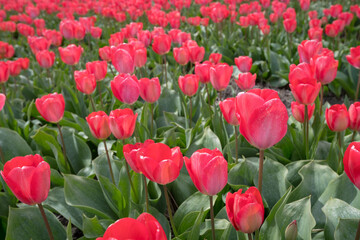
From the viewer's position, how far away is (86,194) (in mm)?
1728

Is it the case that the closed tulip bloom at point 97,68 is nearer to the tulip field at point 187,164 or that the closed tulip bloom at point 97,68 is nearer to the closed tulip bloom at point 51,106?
the tulip field at point 187,164

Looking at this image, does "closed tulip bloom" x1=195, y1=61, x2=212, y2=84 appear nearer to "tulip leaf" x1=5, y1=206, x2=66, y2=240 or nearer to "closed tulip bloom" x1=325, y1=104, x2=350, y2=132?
"closed tulip bloom" x1=325, y1=104, x2=350, y2=132

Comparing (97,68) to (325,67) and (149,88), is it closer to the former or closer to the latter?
(149,88)

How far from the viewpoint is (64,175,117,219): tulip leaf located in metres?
1.64

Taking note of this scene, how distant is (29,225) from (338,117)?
4.60 ft

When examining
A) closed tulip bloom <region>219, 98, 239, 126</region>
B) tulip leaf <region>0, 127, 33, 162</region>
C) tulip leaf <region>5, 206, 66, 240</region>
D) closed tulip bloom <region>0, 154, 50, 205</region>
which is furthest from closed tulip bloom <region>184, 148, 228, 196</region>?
tulip leaf <region>0, 127, 33, 162</region>

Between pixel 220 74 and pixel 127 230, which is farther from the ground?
pixel 127 230

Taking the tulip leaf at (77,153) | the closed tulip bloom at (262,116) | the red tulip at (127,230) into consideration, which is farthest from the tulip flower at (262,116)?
the tulip leaf at (77,153)

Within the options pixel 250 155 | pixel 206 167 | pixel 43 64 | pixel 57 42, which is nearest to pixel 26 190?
pixel 206 167

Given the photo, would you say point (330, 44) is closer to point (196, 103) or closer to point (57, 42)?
point (196, 103)

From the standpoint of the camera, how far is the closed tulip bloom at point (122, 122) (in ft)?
4.67

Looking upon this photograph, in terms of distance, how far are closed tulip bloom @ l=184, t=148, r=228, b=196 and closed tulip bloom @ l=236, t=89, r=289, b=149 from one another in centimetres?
12

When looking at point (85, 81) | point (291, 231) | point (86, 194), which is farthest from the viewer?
point (85, 81)

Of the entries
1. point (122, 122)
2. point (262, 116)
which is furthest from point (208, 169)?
point (122, 122)
